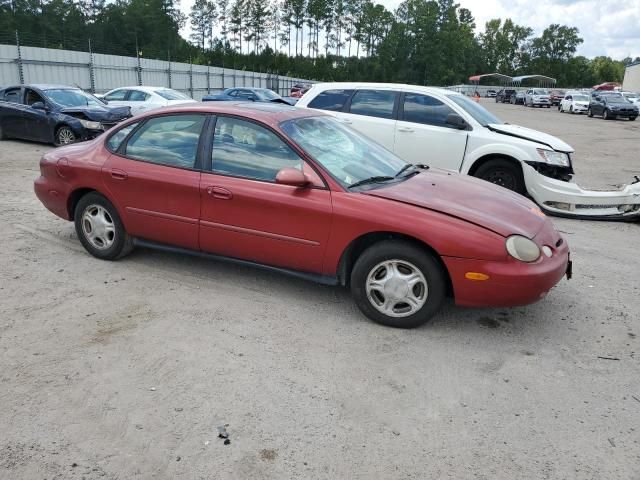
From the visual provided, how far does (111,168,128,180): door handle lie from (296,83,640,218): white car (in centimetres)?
449

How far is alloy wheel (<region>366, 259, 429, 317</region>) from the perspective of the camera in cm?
387

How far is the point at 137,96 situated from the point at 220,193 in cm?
1434

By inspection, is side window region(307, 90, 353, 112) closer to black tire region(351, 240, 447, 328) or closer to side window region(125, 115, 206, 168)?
side window region(125, 115, 206, 168)

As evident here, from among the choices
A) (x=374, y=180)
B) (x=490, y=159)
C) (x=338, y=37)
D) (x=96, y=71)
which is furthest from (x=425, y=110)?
(x=338, y=37)

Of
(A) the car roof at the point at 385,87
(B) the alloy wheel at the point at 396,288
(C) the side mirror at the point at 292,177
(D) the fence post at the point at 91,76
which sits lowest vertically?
(B) the alloy wheel at the point at 396,288

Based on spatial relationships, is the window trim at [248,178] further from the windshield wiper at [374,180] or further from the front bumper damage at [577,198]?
the front bumper damage at [577,198]

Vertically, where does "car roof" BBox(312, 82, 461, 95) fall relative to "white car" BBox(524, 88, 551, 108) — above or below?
below

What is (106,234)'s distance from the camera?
512cm

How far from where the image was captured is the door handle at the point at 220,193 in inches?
171

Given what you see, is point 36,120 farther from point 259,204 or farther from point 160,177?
point 259,204

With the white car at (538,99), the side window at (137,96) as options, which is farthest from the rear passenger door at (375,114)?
the white car at (538,99)

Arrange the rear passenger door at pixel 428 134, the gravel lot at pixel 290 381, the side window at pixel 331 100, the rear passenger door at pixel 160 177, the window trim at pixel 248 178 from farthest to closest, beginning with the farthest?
the side window at pixel 331 100 → the rear passenger door at pixel 428 134 → the rear passenger door at pixel 160 177 → the window trim at pixel 248 178 → the gravel lot at pixel 290 381

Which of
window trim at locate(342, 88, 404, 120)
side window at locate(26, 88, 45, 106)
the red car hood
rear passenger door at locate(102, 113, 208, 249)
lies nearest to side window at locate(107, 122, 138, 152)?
rear passenger door at locate(102, 113, 208, 249)

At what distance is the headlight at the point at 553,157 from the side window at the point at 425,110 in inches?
56.5
